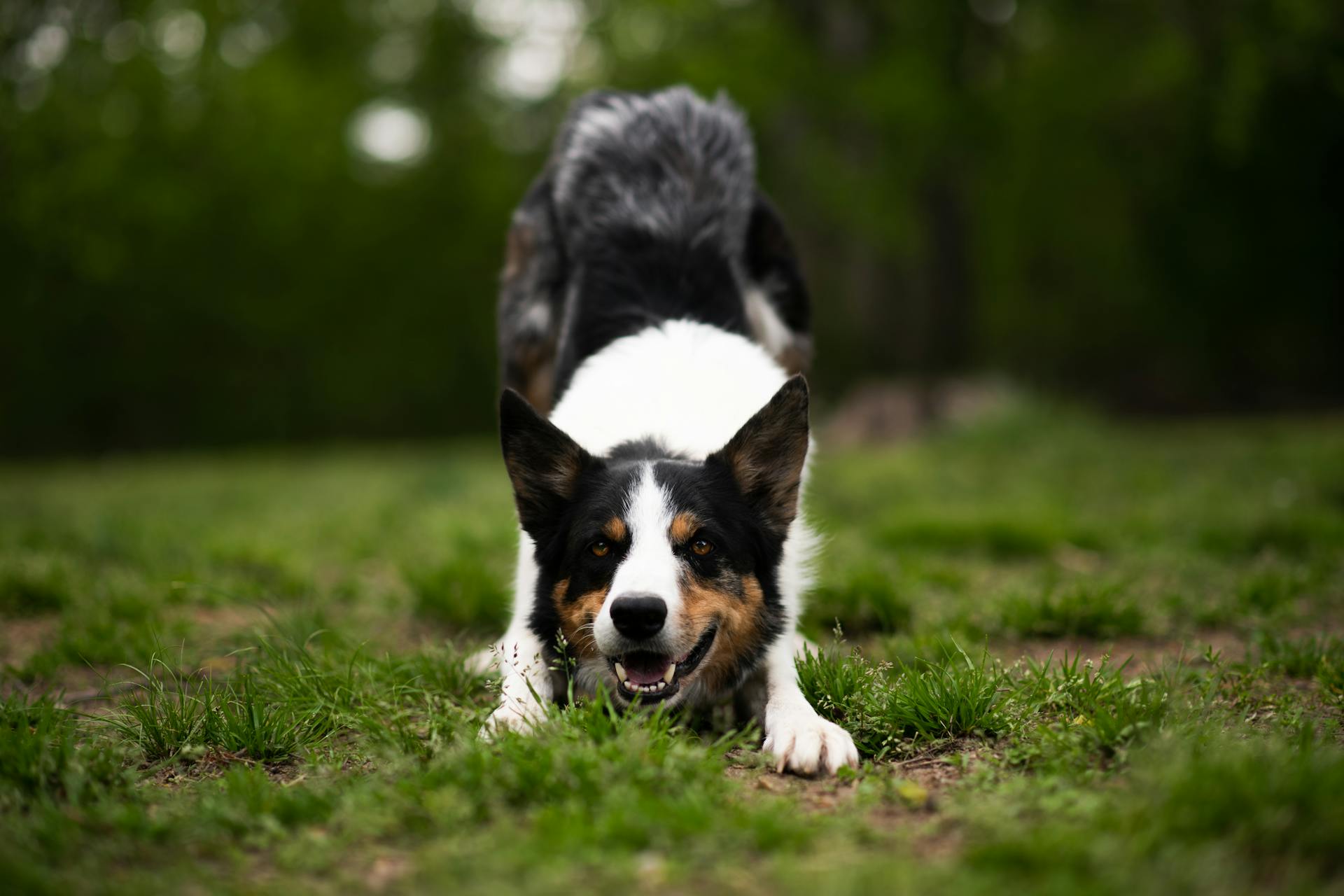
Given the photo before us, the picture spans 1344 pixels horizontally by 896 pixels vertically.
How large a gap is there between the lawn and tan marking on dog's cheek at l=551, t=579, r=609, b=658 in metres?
0.27

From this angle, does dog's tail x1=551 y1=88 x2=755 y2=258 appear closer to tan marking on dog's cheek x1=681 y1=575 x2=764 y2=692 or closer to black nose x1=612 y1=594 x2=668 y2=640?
tan marking on dog's cheek x1=681 y1=575 x2=764 y2=692

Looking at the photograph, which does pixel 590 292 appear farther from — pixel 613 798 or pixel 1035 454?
pixel 1035 454

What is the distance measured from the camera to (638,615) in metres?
3.24

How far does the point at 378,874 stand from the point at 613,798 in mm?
566

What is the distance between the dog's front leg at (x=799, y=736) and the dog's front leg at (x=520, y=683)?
2.37ft

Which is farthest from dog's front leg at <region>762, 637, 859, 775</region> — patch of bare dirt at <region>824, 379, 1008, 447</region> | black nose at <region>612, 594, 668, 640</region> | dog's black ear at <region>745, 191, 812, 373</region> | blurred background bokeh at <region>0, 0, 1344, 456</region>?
patch of bare dirt at <region>824, 379, 1008, 447</region>

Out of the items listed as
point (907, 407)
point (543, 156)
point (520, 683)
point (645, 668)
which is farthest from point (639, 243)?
point (543, 156)

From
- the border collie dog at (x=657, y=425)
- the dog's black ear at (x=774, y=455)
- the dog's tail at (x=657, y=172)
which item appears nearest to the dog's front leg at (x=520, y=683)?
the border collie dog at (x=657, y=425)

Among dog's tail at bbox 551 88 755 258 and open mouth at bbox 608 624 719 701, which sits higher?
dog's tail at bbox 551 88 755 258

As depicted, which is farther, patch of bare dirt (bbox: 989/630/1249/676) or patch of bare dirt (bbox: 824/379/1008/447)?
patch of bare dirt (bbox: 824/379/1008/447)

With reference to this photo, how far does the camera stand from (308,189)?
17797mm

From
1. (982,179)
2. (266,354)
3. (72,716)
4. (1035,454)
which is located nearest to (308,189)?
(266,354)

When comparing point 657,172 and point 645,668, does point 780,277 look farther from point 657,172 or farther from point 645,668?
point 645,668

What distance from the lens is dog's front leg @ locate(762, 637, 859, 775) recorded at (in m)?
3.08
